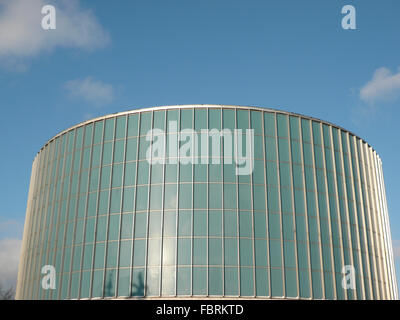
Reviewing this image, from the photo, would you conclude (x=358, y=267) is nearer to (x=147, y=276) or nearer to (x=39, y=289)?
(x=147, y=276)

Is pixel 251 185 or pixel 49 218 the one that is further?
pixel 49 218

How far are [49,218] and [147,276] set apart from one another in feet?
49.7

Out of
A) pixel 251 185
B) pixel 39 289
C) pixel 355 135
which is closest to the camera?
pixel 251 185

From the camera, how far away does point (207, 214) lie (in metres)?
45.4

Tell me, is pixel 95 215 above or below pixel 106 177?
below

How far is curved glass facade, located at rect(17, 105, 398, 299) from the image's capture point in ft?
145

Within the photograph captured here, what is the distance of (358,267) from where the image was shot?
161 ft

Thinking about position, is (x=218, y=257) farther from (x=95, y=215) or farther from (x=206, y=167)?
(x=95, y=215)

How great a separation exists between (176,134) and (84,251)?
1430cm

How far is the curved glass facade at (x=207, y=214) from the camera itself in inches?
1742

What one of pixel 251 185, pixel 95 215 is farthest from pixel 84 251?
pixel 251 185
